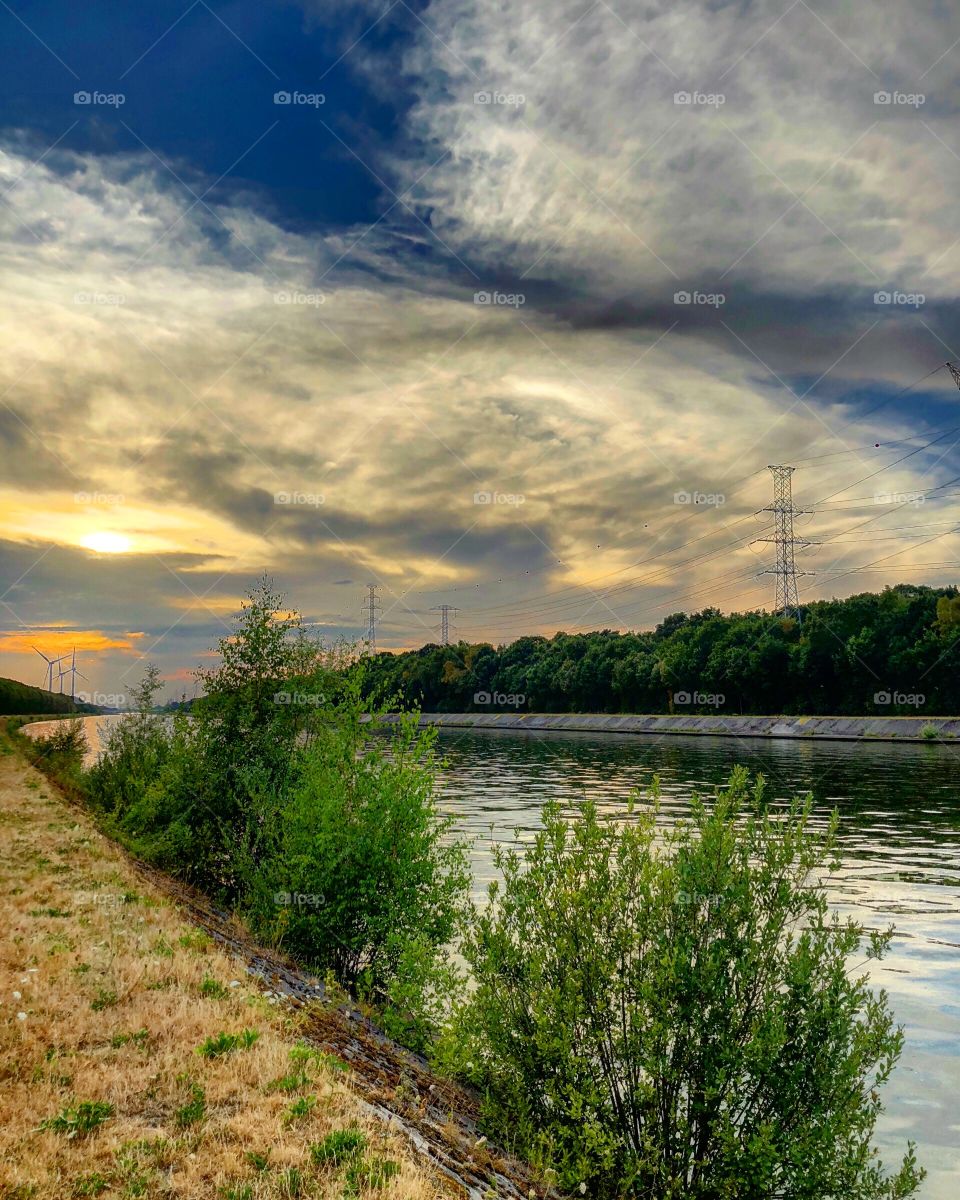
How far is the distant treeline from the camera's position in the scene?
133500 millimetres

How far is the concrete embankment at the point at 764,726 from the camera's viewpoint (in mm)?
90250

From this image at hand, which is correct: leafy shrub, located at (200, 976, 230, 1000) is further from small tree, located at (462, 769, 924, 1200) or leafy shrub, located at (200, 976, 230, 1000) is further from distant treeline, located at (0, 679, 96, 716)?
distant treeline, located at (0, 679, 96, 716)

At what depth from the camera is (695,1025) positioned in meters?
8.05

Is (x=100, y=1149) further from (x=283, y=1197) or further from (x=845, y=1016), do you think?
(x=845, y=1016)

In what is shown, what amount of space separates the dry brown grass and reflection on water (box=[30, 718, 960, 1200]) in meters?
3.33

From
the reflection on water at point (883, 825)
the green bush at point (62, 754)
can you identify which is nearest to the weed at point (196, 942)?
the reflection on water at point (883, 825)

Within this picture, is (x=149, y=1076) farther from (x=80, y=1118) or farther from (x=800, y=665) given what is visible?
(x=800, y=665)


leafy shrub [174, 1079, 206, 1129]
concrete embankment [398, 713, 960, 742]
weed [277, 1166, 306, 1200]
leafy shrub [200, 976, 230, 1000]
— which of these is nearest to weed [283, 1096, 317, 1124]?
leafy shrub [174, 1079, 206, 1129]

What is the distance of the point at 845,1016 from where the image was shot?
7.91 m

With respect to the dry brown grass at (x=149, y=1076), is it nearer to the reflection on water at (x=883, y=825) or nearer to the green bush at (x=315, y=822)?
the green bush at (x=315, y=822)

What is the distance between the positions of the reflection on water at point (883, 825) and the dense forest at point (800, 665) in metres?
21.8

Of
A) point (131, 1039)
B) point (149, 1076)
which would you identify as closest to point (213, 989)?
point (131, 1039)

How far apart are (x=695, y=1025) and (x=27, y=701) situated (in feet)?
528

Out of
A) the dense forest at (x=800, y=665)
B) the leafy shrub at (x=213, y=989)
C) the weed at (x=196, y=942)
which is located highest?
the dense forest at (x=800, y=665)
